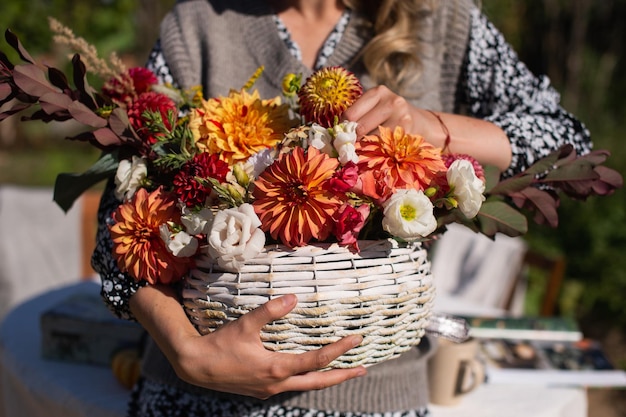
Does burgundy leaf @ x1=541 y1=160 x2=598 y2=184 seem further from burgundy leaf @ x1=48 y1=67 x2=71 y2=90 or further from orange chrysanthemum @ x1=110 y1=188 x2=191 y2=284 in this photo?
burgundy leaf @ x1=48 y1=67 x2=71 y2=90

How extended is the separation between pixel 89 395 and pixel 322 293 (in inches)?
32.8

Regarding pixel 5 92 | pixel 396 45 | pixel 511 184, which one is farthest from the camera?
pixel 396 45

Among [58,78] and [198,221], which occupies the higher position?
[58,78]

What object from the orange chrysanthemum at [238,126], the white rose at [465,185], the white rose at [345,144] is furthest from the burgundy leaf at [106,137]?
the white rose at [465,185]

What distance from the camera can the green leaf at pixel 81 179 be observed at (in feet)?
3.31

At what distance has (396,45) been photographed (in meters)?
1.22

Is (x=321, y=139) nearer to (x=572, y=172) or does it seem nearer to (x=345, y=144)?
(x=345, y=144)

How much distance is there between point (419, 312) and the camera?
3.03 ft

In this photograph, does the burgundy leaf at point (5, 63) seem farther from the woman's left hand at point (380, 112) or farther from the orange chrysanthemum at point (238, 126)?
the woman's left hand at point (380, 112)

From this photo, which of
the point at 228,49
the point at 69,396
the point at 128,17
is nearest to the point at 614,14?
the point at 128,17

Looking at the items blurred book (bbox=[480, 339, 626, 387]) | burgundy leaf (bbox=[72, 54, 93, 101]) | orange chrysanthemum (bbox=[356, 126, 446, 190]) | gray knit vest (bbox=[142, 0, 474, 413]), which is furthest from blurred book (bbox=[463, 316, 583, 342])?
burgundy leaf (bbox=[72, 54, 93, 101])

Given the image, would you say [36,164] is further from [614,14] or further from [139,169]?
[139,169]

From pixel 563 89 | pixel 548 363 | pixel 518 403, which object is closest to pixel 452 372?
pixel 518 403

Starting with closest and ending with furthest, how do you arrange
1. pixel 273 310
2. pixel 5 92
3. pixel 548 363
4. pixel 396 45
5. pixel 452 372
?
pixel 273 310, pixel 5 92, pixel 396 45, pixel 452 372, pixel 548 363
